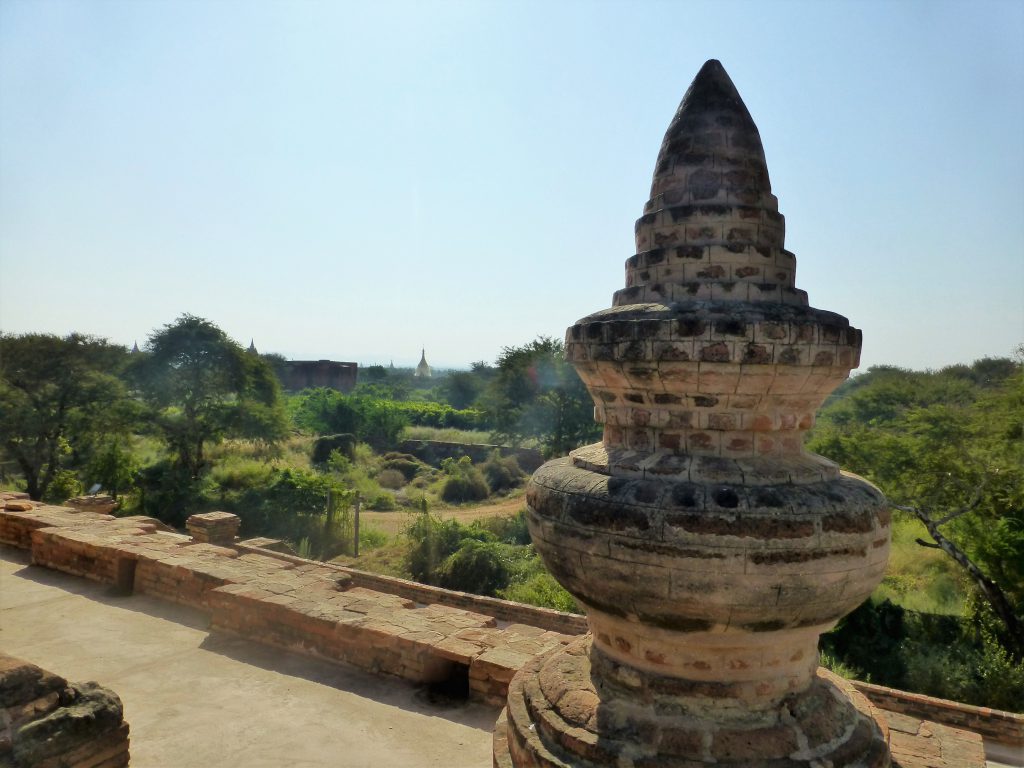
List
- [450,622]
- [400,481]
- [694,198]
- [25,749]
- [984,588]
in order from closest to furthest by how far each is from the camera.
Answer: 1. [694,198]
2. [25,749]
3. [450,622]
4. [984,588]
5. [400,481]

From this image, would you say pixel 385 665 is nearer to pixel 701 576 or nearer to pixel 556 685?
pixel 556 685

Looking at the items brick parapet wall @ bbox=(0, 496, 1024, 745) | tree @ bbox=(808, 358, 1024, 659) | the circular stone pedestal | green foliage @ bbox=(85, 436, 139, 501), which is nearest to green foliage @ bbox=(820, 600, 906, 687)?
tree @ bbox=(808, 358, 1024, 659)

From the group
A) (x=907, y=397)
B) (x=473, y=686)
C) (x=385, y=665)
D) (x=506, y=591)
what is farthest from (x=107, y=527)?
(x=907, y=397)

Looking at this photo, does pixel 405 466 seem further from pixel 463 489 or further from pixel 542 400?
pixel 542 400

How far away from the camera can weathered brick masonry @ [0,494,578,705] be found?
4918 mm

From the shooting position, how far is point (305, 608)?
5.44m

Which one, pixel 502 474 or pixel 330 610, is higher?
pixel 330 610

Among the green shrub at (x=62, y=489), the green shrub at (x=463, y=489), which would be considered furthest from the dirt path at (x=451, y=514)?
the green shrub at (x=62, y=489)

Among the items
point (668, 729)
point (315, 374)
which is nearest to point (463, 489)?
point (668, 729)

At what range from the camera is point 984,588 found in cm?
997

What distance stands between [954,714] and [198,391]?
2178cm

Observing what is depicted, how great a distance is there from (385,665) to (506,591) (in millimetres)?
7379

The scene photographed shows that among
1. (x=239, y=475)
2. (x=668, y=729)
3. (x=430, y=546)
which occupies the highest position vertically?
(x=668, y=729)

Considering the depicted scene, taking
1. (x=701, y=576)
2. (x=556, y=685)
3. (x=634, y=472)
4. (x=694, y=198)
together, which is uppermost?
(x=694, y=198)
